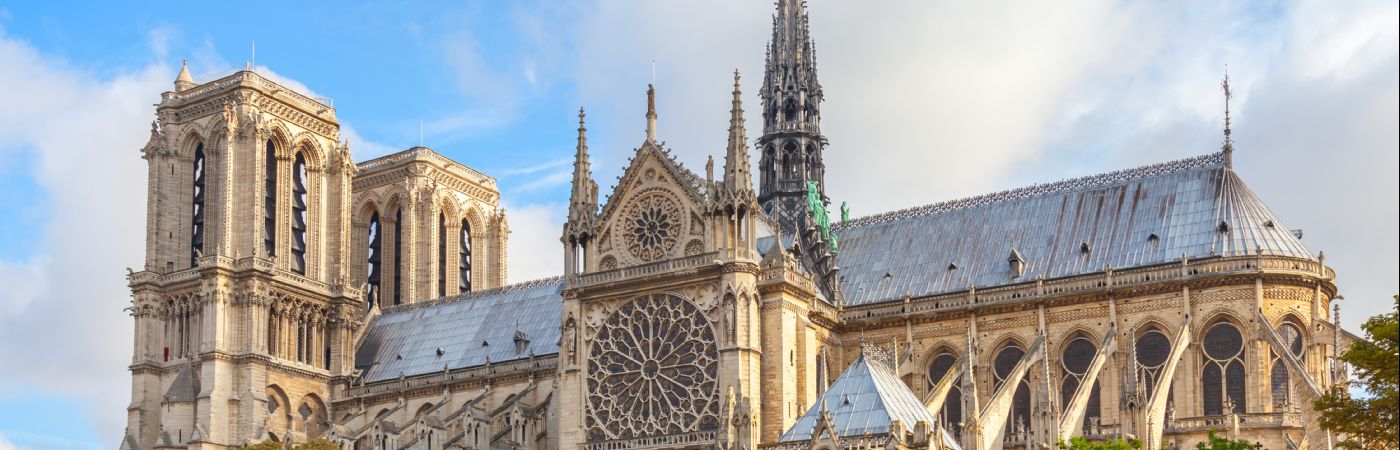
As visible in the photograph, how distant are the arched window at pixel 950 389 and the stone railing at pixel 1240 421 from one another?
22.4 ft

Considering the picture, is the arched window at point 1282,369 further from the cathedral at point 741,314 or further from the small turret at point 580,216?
the small turret at point 580,216

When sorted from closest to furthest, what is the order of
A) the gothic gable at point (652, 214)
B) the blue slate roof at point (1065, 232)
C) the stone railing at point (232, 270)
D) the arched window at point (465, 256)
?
the blue slate roof at point (1065, 232), the gothic gable at point (652, 214), the stone railing at point (232, 270), the arched window at point (465, 256)

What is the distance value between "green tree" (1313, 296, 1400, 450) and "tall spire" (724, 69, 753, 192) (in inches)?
982

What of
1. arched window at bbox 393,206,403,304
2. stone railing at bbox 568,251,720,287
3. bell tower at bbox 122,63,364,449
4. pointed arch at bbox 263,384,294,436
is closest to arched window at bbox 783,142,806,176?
stone railing at bbox 568,251,720,287

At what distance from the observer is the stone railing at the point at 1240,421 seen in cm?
5369

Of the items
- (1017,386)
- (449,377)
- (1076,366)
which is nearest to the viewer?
(1017,386)

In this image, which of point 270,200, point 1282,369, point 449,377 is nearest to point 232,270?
point 270,200

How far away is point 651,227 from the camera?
61.0 meters

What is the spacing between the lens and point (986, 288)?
61000 millimetres

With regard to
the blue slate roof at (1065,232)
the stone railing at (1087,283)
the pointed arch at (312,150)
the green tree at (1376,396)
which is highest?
the pointed arch at (312,150)

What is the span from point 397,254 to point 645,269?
91.0 feet

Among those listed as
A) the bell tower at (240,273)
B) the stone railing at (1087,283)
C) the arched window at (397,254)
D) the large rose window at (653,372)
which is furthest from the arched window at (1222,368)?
the arched window at (397,254)

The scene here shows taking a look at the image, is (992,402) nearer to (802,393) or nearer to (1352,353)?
(802,393)

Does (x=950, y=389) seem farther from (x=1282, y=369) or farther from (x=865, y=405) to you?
(x=865, y=405)
